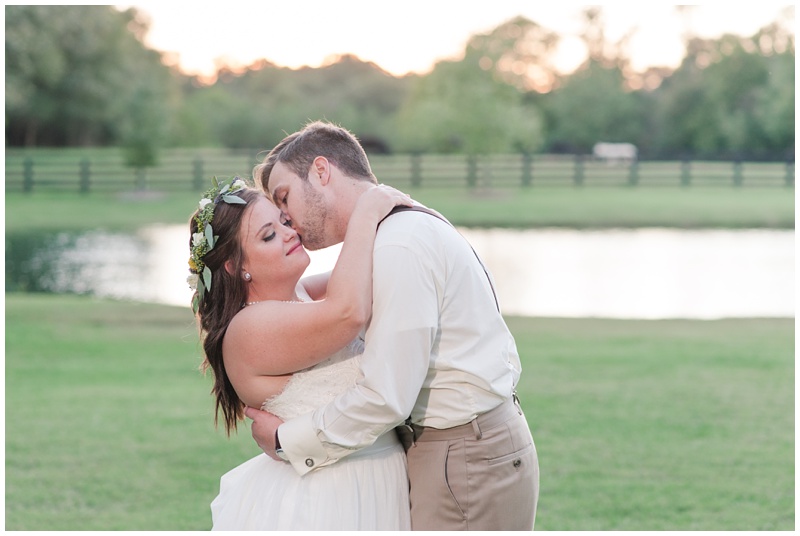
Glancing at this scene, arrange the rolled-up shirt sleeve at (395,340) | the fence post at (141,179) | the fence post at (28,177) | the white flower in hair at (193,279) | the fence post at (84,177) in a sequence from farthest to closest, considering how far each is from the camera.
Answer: the fence post at (141,179) → the fence post at (84,177) → the fence post at (28,177) → the white flower in hair at (193,279) → the rolled-up shirt sleeve at (395,340)

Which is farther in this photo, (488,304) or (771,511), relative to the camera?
(771,511)

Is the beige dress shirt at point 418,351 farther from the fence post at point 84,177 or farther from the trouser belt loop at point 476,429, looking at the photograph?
the fence post at point 84,177

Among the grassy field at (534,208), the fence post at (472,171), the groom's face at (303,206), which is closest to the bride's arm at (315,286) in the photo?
the groom's face at (303,206)

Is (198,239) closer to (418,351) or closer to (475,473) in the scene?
(418,351)

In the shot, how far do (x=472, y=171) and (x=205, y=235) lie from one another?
40.5 m

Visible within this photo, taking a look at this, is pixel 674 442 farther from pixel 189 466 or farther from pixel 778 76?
pixel 778 76

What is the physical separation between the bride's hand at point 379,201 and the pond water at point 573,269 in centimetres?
1198

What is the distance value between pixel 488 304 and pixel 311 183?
0.66m

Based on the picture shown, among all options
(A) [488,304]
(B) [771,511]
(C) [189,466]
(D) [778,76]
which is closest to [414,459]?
(A) [488,304]

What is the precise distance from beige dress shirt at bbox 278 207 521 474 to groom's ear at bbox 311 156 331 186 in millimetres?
302

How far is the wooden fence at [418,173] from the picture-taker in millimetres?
40719

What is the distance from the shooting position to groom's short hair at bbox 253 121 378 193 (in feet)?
10.3

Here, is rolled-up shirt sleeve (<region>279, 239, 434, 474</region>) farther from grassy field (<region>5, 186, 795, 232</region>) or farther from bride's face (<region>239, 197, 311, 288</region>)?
grassy field (<region>5, 186, 795, 232</region>)

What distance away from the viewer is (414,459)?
3.14 metres
